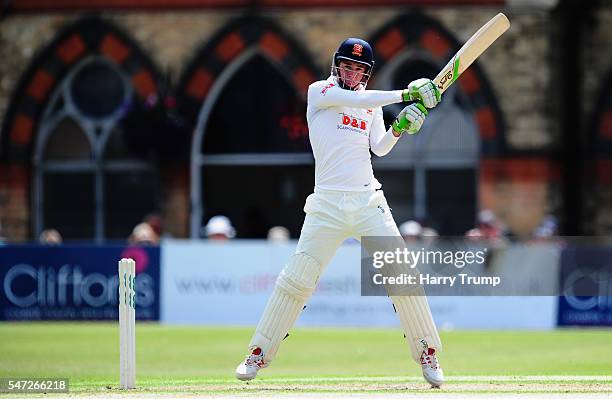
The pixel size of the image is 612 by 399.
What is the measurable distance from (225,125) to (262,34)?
149cm

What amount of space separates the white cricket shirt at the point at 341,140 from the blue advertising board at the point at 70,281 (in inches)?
347

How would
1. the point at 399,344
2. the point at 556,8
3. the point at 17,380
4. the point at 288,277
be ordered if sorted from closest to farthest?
the point at 288,277 → the point at 17,380 → the point at 399,344 → the point at 556,8

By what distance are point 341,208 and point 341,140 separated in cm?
42

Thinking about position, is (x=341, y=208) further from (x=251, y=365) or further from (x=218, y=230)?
(x=218, y=230)

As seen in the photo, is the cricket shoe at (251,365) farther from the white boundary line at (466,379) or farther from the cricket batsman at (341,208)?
the white boundary line at (466,379)

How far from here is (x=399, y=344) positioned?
14156mm

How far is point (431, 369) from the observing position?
8641 millimetres

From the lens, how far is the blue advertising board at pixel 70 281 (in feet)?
57.0

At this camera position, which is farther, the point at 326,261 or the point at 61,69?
the point at 61,69

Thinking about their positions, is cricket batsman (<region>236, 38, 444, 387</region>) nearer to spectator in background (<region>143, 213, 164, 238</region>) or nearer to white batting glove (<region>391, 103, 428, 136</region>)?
white batting glove (<region>391, 103, 428, 136</region>)

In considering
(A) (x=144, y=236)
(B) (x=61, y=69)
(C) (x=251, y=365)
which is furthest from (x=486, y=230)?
(C) (x=251, y=365)

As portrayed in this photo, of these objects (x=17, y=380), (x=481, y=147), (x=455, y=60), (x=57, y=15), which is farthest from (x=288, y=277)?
(x=57, y=15)

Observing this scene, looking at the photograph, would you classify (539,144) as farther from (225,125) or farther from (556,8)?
(225,125)

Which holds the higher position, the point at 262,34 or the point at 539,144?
the point at 262,34
